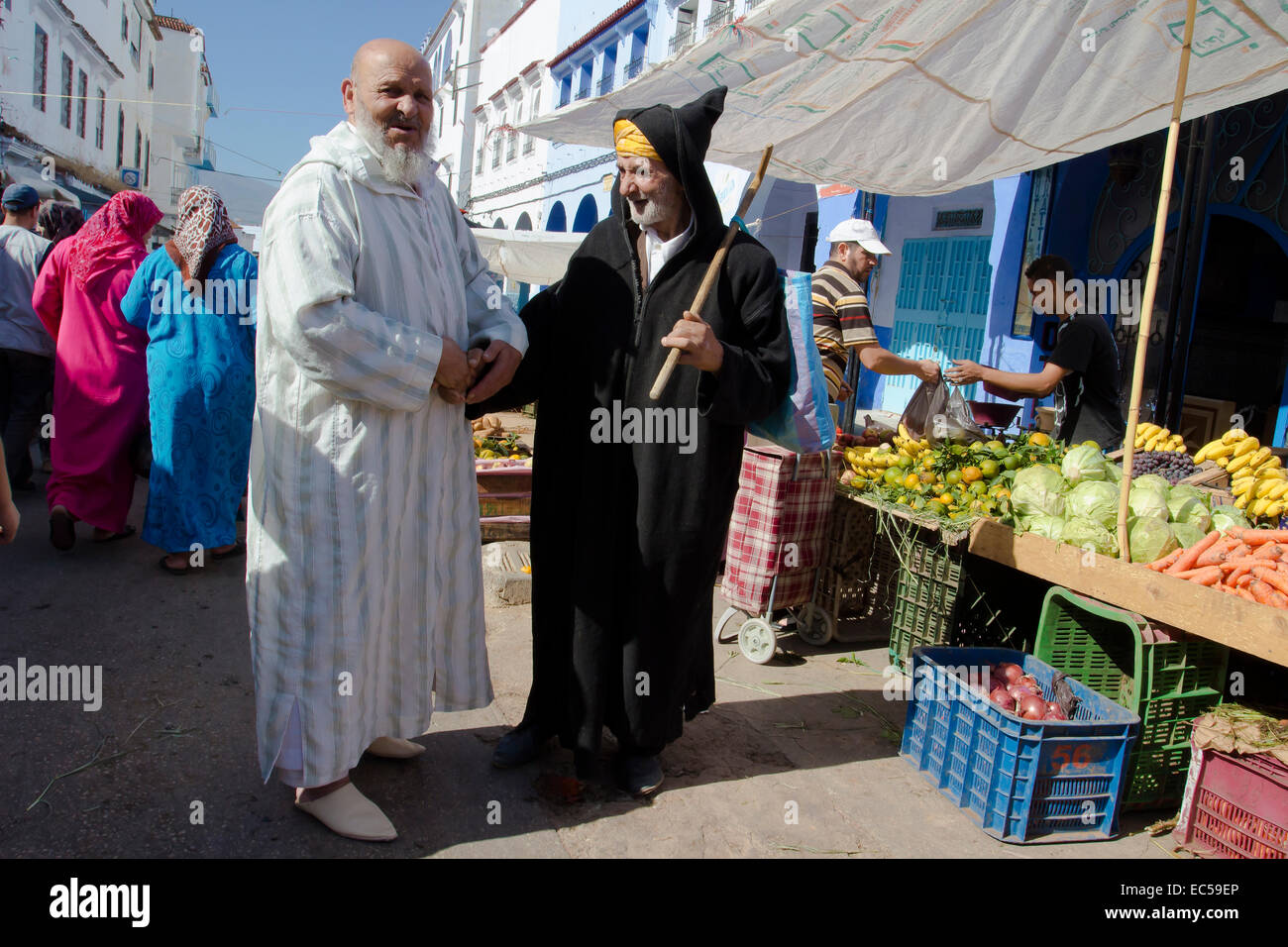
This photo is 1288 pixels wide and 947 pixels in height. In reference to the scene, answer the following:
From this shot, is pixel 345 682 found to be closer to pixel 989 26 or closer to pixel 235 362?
pixel 235 362

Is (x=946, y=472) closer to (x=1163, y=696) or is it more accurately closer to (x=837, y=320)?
(x=837, y=320)

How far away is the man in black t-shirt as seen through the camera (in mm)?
4859

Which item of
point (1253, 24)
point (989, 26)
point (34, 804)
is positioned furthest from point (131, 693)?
point (1253, 24)

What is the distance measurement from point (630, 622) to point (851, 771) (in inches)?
46.2

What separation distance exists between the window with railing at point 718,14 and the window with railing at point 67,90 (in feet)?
60.2

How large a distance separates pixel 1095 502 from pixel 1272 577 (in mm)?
755

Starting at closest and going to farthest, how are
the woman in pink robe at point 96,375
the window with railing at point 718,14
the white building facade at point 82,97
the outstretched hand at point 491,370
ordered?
the outstretched hand at point 491,370, the woman in pink robe at point 96,375, the window with railing at point 718,14, the white building facade at point 82,97

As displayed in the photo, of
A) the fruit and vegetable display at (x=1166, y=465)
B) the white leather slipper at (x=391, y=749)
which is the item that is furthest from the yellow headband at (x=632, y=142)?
the fruit and vegetable display at (x=1166, y=465)

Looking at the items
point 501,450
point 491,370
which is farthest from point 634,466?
point 501,450

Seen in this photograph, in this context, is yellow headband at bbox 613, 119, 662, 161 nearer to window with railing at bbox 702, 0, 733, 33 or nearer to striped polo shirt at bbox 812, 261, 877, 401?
striped polo shirt at bbox 812, 261, 877, 401

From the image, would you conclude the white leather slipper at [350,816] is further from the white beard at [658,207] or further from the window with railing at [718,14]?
the window with railing at [718,14]

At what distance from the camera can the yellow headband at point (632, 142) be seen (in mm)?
2785

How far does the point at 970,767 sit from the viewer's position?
124 inches

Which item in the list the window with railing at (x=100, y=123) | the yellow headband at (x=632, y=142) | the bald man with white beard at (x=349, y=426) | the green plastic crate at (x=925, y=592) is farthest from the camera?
the window with railing at (x=100, y=123)
